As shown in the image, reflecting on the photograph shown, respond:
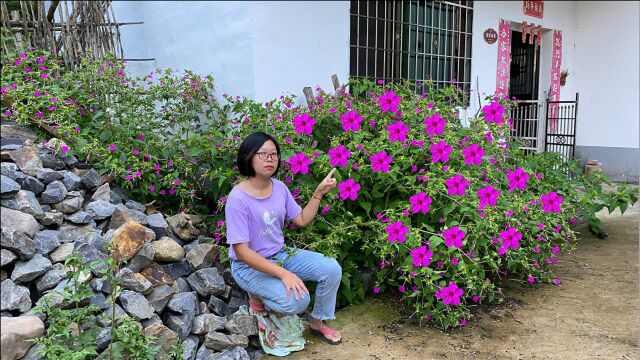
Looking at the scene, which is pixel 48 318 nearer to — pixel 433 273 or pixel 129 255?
pixel 129 255

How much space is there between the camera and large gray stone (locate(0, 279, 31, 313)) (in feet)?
7.04

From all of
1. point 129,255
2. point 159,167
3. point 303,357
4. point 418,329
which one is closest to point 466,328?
point 418,329

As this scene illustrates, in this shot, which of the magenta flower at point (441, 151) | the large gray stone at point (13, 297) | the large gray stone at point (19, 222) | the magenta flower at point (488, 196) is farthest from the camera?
the magenta flower at point (441, 151)

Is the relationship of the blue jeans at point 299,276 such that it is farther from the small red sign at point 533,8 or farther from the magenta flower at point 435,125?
the small red sign at point 533,8

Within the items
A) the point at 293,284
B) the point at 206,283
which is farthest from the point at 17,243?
the point at 293,284

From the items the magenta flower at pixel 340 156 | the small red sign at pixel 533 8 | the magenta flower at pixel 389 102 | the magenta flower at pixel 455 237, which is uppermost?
the small red sign at pixel 533 8

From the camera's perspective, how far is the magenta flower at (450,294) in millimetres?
2602

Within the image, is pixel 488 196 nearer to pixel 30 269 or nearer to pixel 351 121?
pixel 351 121

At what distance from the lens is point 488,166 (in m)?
3.22

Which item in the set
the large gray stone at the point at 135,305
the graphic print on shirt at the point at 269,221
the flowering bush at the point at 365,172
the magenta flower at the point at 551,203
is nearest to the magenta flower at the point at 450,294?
the flowering bush at the point at 365,172

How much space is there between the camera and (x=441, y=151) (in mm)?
2938

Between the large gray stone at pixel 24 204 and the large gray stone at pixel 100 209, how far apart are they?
237mm

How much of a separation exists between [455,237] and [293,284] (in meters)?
0.87

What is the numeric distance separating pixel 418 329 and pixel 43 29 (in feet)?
11.5
